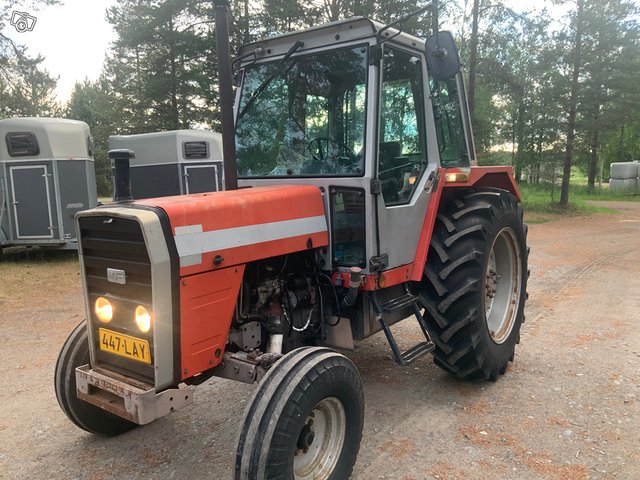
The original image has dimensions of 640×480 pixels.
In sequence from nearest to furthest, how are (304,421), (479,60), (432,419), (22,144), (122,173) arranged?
(304,421) < (122,173) < (432,419) < (22,144) < (479,60)

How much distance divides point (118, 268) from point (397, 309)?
1.87 m

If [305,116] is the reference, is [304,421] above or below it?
below

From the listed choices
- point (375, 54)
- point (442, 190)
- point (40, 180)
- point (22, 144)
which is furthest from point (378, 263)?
point (22, 144)

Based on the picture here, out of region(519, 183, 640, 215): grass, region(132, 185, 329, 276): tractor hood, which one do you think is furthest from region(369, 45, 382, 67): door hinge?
region(519, 183, 640, 215): grass

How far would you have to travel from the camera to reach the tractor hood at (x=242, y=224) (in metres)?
2.47

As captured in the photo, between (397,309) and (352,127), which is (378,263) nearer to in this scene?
(397,309)

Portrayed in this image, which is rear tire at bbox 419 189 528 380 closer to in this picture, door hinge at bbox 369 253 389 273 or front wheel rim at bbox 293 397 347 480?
door hinge at bbox 369 253 389 273

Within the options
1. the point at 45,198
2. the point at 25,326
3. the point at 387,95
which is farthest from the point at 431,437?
the point at 45,198

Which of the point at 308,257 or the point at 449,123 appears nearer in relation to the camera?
the point at 308,257

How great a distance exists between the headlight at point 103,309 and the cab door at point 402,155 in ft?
5.48

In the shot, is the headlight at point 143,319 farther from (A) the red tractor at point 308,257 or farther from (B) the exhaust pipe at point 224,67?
(B) the exhaust pipe at point 224,67

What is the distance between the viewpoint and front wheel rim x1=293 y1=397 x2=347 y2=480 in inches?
98.8

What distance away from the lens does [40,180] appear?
379 inches

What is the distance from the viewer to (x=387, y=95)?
3355 millimetres
